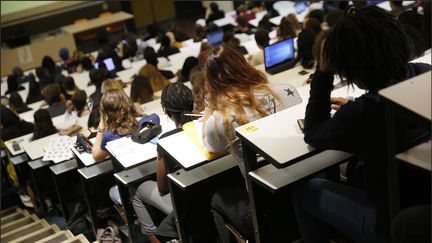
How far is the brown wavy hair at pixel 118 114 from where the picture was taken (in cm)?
384

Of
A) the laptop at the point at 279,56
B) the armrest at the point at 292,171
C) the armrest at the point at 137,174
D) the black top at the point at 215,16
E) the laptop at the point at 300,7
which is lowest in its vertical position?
the black top at the point at 215,16

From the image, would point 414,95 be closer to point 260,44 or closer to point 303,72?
point 303,72

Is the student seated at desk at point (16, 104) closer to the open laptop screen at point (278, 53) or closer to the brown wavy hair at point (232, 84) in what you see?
the open laptop screen at point (278, 53)

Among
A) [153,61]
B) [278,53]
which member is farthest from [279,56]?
[153,61]

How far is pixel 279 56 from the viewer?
594cm

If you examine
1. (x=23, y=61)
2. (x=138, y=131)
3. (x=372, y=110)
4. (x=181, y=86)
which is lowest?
(x=23, y=61)

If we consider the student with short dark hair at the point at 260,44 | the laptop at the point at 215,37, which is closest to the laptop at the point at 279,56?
the student with short dark hair at the point at 260,44

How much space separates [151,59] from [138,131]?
12.2 feet

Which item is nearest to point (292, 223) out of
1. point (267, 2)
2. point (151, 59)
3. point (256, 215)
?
point (256, 215)

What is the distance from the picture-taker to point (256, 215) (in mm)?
2678

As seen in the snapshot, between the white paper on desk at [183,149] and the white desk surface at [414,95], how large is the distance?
1199mm

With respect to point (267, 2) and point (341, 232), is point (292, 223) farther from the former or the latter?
point (267, 2)

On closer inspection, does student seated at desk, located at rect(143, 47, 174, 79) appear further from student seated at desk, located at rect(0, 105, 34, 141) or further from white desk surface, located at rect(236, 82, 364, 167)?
white desk surface, located at rect(236, 82, 364, 167)

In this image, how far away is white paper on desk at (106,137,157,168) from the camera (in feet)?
10.6
